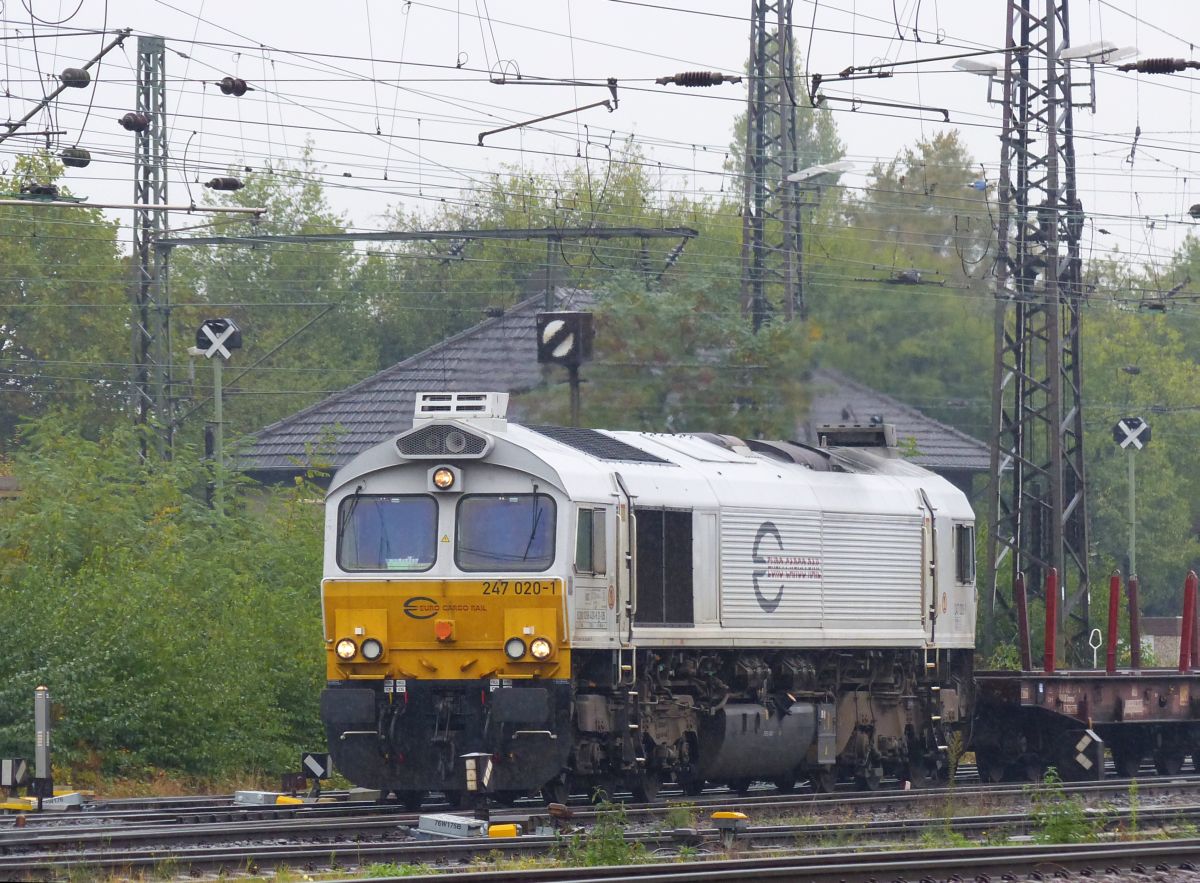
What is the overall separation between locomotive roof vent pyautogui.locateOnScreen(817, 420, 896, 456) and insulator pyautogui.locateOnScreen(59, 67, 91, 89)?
31.4ft

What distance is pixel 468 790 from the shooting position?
16.1 meters

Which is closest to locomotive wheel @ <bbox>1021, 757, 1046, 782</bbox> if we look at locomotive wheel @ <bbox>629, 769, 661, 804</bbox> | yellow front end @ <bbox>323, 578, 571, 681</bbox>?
locomotive wheel @ <bbox>629, 769, 661, 804</bbox>

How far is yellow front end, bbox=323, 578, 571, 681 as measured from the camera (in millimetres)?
16578

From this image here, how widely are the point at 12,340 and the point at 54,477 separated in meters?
37.2

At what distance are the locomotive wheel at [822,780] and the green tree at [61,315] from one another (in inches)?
1588

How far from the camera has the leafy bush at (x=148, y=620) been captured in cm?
2006

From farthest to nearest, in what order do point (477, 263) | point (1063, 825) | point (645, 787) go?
point (477, 263)
point (645, 787)
point (1063, 825)

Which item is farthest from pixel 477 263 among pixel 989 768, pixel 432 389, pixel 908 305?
pixel 989 768

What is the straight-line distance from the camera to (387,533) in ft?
57.1

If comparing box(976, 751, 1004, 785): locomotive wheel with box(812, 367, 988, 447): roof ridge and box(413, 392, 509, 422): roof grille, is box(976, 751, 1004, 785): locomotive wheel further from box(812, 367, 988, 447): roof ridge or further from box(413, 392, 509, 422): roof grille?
box(812, 367, 988, 447): roof ridge

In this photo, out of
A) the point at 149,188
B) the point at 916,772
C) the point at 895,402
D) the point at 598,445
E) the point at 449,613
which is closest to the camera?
the point at 449,613

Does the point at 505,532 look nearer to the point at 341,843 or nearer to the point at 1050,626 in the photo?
the point at 341,843

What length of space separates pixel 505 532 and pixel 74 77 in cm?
935

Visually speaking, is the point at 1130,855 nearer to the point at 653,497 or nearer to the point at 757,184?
the point at 653,497
